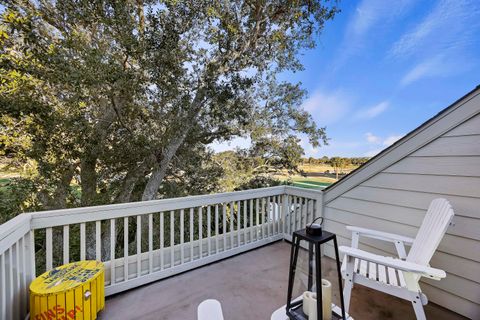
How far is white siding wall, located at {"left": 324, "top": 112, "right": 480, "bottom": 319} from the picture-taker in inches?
73.5

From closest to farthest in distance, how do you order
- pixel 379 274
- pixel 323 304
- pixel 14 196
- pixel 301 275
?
pixel 323 304 → pixel 301 275 → pixel 379 274 → pixel 14 196

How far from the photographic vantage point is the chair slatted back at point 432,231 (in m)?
1.64

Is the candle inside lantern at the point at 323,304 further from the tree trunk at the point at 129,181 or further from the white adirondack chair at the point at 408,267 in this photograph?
the tree trunk at the point at 129,181

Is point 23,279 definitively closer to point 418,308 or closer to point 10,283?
point 10,283

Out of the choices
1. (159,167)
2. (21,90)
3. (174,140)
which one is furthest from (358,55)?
(21,90)

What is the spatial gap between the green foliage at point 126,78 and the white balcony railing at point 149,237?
215cm

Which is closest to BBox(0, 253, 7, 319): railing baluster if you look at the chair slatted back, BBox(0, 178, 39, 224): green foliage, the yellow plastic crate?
the yellow plastic crate

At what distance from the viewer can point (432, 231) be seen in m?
1.75

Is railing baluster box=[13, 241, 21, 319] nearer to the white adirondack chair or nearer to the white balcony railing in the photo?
the white balcony railing

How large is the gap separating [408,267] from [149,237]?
7.74 ft

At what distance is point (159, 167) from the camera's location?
5797 mm

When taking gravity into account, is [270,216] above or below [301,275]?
below

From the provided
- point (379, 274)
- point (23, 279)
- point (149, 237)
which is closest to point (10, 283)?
point (23, 279)

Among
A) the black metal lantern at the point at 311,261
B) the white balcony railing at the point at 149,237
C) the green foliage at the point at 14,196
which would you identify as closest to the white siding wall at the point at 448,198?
the white balcony railing at the point at 149,237
